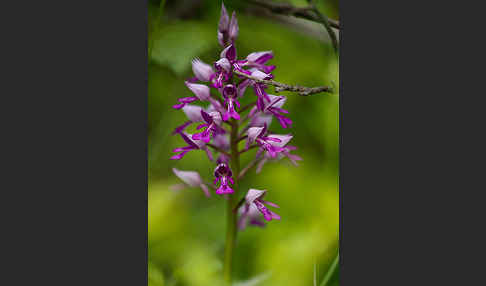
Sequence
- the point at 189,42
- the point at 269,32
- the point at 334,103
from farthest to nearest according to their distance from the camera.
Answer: the point at 269,32 → the point at 189,42 → the point at 334,103

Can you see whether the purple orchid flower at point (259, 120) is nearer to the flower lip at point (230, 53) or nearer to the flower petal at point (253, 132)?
the flower petal at point (253, 132)

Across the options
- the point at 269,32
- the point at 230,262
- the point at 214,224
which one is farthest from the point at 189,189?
the point at 269,32

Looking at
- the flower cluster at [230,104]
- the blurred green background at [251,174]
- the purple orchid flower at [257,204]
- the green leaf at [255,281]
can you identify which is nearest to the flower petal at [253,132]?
the flower cluster at [230,104]

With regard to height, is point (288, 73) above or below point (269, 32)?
below

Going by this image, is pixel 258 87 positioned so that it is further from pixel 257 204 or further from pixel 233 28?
pixel 257 204

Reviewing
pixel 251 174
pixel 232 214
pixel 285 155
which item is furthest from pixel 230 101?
pixel 251 174

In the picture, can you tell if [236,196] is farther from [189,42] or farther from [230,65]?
[189,42]
